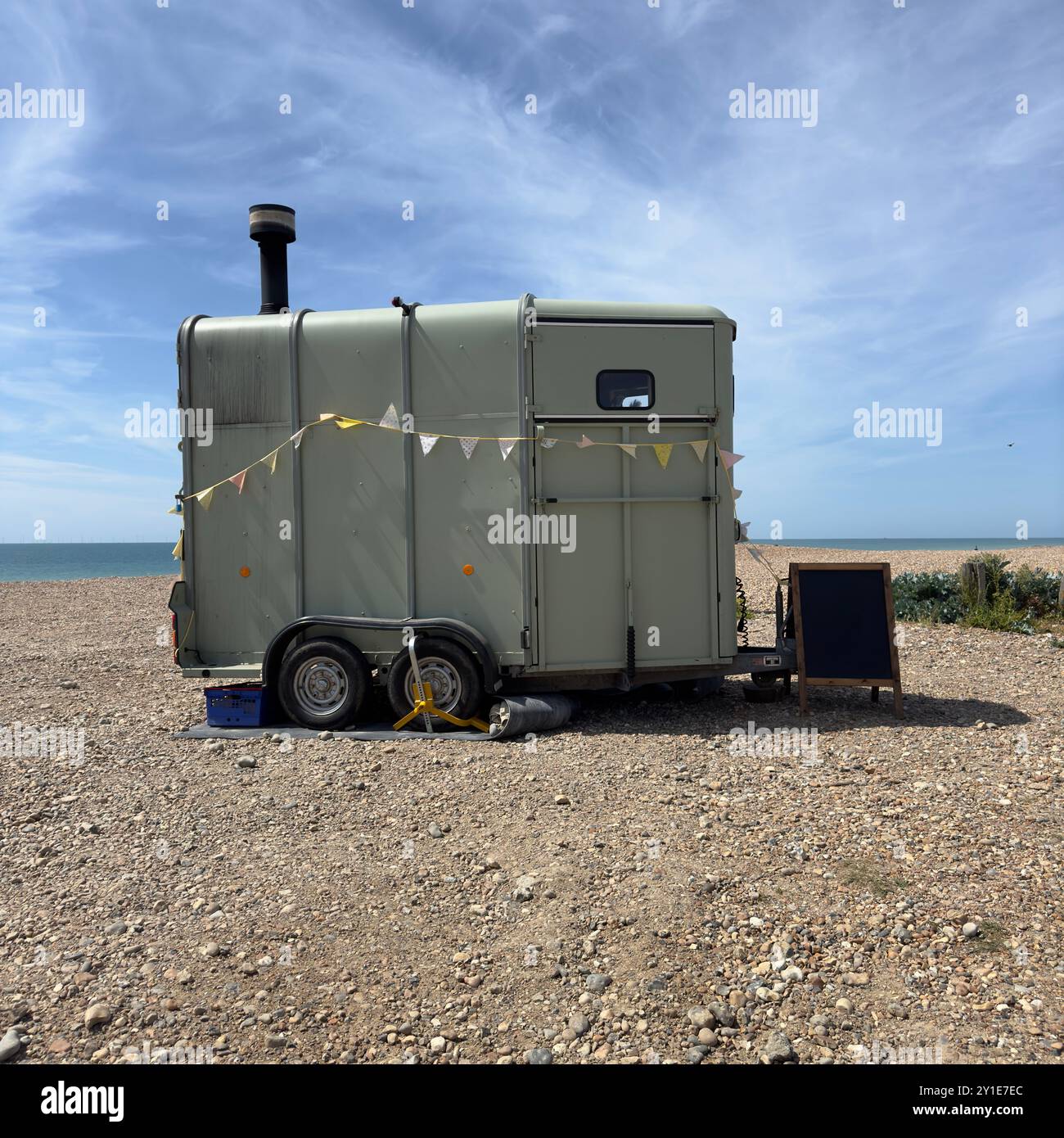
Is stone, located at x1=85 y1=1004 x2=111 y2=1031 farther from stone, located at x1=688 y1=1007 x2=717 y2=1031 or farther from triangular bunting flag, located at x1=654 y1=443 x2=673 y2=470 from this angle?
triangular bunting flag, located at x1=654 y1=443 x2=673 y2=470

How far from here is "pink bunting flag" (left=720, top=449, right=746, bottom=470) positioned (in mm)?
7234

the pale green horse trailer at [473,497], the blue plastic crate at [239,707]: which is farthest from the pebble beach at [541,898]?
the pale green horse trailer at [473,497]

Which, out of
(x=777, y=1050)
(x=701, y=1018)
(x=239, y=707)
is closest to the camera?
(x=777, y=1050)

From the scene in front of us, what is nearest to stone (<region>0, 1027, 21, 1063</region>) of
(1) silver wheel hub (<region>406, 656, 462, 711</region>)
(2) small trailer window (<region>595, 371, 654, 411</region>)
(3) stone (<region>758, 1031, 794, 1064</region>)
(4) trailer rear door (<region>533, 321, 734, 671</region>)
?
(3) stone (<region>758, 1031, 794, 1064</region>)

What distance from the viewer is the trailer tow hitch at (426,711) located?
7078 millimetres

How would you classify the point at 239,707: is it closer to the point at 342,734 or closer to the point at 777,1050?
the point at 342,734

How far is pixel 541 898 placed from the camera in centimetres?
392

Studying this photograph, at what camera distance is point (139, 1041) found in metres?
2.97

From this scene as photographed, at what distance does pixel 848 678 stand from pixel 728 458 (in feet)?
7.80

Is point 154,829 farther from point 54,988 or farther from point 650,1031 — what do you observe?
point 650,1031

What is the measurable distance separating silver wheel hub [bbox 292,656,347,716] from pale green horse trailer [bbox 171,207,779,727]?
2 centimetres

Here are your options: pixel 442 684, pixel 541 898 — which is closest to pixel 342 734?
pixel 442 684

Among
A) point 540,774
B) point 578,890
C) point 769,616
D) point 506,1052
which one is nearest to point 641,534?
point 540,774
